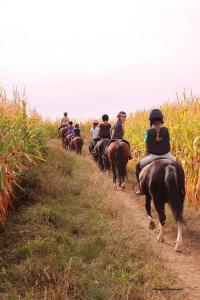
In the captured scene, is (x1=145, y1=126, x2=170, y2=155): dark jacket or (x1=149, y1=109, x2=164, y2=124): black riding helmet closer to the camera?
(x1=145, y1=126, x2=170, y2=155): dark jacket

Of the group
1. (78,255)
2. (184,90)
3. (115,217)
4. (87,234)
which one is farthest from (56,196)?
(184,90)

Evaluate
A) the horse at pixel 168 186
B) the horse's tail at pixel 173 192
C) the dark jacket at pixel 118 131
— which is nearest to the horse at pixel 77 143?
the dark jacket at pixel 118 131

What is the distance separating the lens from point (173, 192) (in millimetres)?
6758

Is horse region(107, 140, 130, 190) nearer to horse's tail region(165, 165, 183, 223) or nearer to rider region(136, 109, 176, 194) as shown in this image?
rider region(136, 109, 176, 194)

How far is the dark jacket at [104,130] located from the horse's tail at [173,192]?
359 inches

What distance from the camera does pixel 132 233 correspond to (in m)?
7.30

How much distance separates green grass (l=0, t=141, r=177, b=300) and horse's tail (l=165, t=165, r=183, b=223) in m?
0.74

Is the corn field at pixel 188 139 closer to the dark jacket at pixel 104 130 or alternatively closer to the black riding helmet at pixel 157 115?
the black riding helmet at pixel 157 115

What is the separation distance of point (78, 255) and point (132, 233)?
4.92ft

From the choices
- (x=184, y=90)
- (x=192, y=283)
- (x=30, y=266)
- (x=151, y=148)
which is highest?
(x=184, y=90)

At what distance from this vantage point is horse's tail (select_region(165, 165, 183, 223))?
6.76 m

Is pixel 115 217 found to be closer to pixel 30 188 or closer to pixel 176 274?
pixel 30 188

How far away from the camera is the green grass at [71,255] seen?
15.5 feet

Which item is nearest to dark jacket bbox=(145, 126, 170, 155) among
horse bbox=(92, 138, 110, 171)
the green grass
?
the green grass
